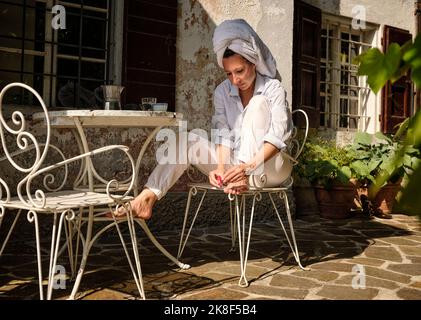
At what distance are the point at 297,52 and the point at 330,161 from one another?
1547 mm

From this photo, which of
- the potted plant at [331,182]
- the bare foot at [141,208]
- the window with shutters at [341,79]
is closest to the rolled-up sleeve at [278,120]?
the bare foot at [141,208]

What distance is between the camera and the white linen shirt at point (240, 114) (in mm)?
2721

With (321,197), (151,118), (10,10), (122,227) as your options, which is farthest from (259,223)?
(10,10)

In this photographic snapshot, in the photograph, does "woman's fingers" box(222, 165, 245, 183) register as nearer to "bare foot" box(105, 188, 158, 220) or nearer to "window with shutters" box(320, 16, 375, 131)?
"bare foot" box(105, 188, 158, 220)

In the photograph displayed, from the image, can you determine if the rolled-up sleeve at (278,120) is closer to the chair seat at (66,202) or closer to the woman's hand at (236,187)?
the woman's hand at (236,187)

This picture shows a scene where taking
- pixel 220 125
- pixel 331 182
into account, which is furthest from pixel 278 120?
pixel 331 182

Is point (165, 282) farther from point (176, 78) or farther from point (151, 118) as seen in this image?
point (176, 78)

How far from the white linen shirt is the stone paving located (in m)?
0.82

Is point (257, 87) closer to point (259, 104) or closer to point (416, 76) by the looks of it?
point (259, 104)

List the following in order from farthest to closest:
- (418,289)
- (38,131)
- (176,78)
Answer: (176,78) < (38,131) < (418,289)

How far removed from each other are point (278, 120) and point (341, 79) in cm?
520

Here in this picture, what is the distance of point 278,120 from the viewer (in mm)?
2734

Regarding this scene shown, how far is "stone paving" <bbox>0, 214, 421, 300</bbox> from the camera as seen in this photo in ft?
8.03

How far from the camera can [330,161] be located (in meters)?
Answer: 5.54
